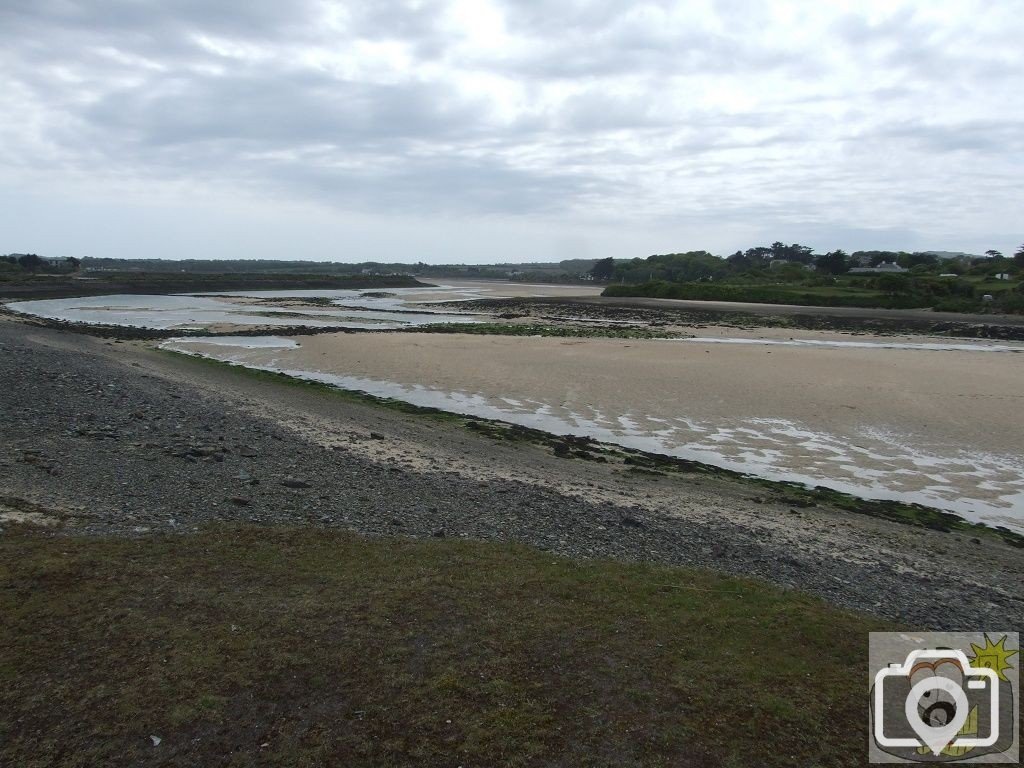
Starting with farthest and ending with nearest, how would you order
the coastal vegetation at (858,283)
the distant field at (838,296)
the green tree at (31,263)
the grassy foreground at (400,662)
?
the green tree at (31,263) → the coastal vegetation at (858,283) → the distant field at (838,296) → the grassy foreground at (400,662)

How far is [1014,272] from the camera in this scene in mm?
70688

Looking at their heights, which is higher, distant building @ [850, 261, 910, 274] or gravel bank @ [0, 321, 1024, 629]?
distant building @ [850, 261, 910, 274]

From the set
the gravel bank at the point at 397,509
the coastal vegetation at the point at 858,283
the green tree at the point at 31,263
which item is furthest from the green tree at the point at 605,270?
the gravel bank at the point at 397,509

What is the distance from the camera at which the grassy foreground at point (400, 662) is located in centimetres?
415

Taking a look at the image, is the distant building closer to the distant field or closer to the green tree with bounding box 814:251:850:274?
the green tree with bounding box 814:251:850:274

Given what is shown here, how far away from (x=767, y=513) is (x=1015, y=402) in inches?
518

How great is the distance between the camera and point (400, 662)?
500cm

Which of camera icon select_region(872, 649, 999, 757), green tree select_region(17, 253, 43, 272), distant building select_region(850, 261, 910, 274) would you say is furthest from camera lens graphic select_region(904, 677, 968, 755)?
green tree select_region(17, 253, 43, 272)

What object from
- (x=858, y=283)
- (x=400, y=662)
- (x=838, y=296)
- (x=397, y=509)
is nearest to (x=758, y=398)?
(x=397, y=509)

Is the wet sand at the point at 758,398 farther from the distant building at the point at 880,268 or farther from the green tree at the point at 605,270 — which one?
the green tree at the point at 605,270

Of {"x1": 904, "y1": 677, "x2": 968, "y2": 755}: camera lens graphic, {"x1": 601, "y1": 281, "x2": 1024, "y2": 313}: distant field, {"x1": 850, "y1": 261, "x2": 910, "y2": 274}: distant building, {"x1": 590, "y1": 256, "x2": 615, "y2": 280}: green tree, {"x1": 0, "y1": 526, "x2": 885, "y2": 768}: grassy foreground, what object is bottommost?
{"x1": 904, "y1": 677, "x2": 968, "y2": 755}: camera lens graphic

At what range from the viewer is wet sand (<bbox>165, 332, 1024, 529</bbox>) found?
41.3ft

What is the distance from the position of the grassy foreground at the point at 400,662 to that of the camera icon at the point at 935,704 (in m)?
0.22

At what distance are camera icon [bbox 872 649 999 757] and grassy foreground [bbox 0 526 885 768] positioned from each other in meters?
0.22
